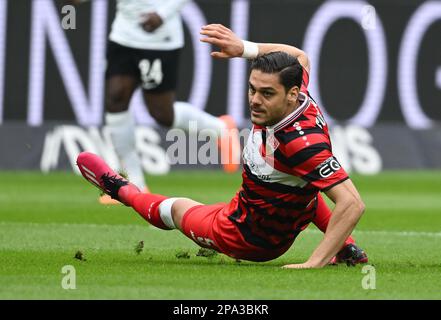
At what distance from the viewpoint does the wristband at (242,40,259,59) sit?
25.9ft

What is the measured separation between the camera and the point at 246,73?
17.6 meters

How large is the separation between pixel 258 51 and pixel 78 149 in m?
9.09

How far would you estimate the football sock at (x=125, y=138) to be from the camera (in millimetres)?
12492

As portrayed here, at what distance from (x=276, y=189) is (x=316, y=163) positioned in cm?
38

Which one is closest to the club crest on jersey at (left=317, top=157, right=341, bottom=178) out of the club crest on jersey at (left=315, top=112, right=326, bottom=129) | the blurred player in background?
the club crest on jersey at (left=315, top=112, right=326, bottom=129)

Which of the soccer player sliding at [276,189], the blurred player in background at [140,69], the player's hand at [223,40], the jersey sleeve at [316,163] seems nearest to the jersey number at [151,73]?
the blurred player in background at [140,69]

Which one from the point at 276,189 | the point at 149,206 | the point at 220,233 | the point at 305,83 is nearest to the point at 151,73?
the point at 149,206

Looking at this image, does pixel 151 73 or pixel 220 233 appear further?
pixel 151 73

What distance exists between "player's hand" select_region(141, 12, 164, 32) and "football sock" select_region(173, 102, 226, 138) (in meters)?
1.03

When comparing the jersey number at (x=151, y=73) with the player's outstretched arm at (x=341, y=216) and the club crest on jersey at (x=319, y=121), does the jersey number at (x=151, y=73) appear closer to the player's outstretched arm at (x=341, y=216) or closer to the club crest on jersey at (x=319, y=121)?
the club crest on jersey at (x=319, y=121)

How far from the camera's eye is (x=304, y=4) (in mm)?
17859

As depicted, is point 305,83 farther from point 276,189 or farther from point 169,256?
point 169,256

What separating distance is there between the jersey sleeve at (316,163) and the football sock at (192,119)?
5769 mm
